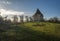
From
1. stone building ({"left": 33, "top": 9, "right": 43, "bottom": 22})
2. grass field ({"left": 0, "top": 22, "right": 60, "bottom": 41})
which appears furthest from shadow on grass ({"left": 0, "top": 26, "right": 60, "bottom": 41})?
stone building ({"left": 33, "top": 9, "right": 43, "bottom": 22})

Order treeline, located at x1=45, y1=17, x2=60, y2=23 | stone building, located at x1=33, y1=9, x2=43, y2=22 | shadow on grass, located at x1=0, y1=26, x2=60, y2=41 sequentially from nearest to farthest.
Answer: shadow on grass, located at x1=0, y1=26, x2=60, y2=41 → treeline, located at x1=45, y1=17, x2=60, y2=23 → stone building, located at x1=33, y1=9, x2=43, y2=22

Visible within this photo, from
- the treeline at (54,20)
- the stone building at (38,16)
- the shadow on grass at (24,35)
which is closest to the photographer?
the shadow on grass at (24,35)

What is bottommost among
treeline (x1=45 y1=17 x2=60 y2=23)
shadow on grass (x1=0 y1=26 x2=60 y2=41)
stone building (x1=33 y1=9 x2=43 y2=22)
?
shadow on grass (x1=0 y1=26 x2=60 y2=41)

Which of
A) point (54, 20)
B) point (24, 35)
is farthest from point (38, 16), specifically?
point (24, 35)

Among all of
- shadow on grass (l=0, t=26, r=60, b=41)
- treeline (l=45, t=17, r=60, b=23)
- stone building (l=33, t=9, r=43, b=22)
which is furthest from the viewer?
stone building (l=33, t=9, r=43, b=22)

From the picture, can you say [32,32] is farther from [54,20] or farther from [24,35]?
[54,20]

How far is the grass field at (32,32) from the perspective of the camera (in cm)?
427

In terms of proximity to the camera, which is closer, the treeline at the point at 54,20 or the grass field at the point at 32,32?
the grass field at the point at 32,32

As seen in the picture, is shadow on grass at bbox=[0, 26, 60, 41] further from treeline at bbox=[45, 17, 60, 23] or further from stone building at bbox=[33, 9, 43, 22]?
treeline at bbox=[45, 17, 60, 23]

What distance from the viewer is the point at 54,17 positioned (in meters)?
4.68

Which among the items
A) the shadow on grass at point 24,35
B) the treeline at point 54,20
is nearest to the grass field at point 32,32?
the shadow on grass at point 24,35

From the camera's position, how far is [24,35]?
4.41m

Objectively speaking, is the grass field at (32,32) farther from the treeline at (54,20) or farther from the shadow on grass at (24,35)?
the treeline at (54,20)

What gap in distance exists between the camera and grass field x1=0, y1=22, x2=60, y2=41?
14.0ft
